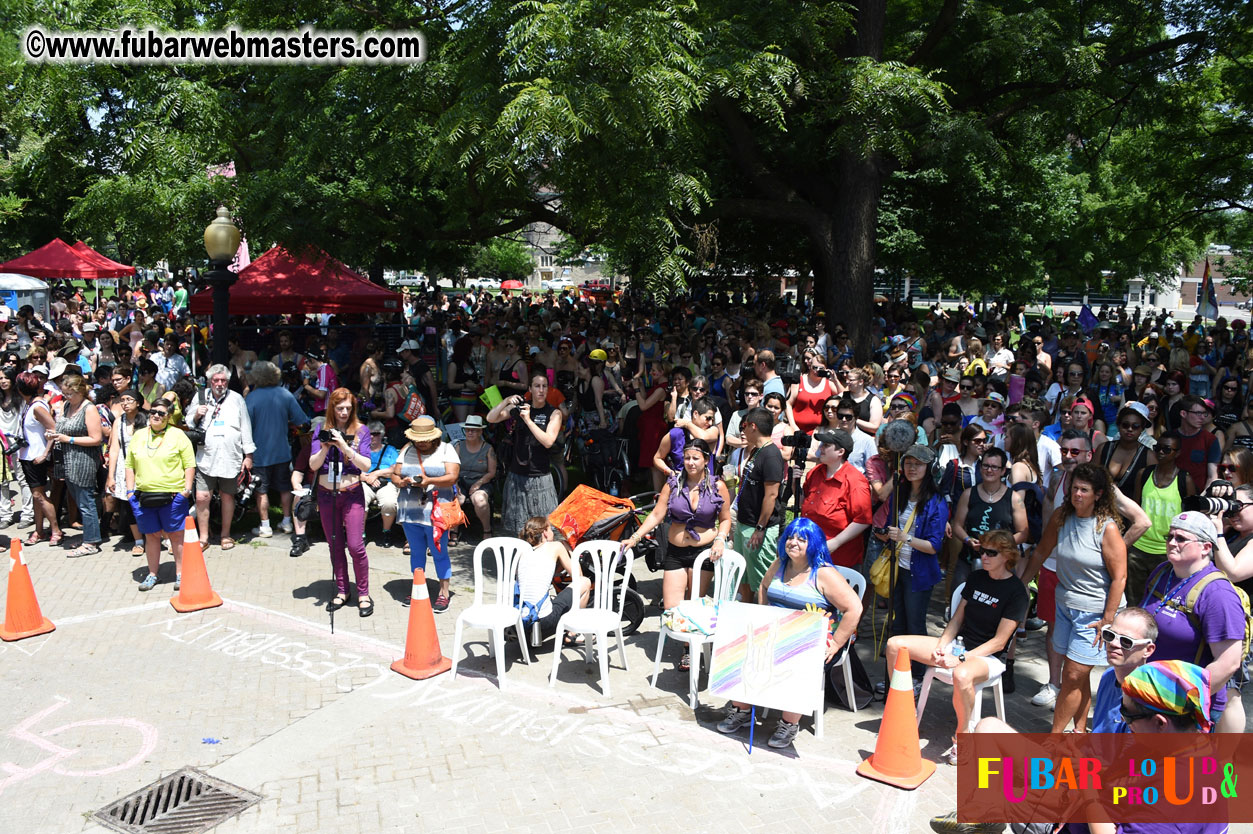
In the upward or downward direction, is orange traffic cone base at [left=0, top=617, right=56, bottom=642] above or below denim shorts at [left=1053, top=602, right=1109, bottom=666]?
below

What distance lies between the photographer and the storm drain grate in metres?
4.75

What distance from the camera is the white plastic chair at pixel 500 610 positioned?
245 inches

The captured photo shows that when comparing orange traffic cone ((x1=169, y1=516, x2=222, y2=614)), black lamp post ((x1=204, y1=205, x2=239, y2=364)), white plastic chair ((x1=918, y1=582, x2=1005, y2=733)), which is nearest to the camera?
white plastic chair ((x1=918, y1=582, x2=1005, y2=733))

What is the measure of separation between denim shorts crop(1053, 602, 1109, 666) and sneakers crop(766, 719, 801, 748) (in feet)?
5.27

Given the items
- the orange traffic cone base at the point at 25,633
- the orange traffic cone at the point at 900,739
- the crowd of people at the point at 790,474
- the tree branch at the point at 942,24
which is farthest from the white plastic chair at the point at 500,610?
the tree branch at the point at 942,24

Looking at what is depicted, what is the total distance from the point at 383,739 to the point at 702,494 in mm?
2589

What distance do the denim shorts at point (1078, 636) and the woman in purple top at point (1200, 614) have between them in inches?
22.4

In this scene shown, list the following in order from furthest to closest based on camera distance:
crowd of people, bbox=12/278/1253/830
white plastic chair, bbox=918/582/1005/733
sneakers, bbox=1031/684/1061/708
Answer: sneakers, bbox=1031/684/1061/708
crowd of people, bbox=12/278/1253/830
white plastic chair, bbox=918/582/1005/733

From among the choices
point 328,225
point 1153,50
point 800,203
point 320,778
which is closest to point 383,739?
point 320,778

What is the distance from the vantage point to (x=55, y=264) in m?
23.9

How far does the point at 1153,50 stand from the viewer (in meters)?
13.1

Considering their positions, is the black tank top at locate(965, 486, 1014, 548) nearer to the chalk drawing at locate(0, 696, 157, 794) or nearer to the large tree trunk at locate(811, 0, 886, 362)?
the chalk drawing at locate(0, 696, 157, 794)

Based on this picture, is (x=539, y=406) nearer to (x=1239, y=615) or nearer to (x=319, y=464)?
(x=319, y=464)

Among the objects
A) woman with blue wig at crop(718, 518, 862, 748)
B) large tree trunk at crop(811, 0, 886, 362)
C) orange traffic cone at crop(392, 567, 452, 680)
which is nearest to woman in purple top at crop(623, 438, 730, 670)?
woman with blue wig at crop(718, 518, 862, 748)
